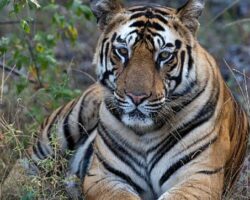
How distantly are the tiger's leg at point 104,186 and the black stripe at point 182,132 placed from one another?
0.65 feet

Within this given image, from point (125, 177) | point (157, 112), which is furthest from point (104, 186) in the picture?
point (157, 112)

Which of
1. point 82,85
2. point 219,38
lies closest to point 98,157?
point 82,85

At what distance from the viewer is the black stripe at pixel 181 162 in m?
5.41

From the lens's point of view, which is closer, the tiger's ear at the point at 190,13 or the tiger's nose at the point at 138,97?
the tiger's nose at the point at 138,97

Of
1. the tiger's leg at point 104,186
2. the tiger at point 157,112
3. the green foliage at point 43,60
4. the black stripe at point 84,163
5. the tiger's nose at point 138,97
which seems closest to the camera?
the tiger's nose at point 138,97

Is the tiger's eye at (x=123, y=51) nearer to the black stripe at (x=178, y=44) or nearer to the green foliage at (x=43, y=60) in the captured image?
the black stripe at (x=178, y=44)

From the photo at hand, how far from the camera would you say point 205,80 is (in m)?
5.55

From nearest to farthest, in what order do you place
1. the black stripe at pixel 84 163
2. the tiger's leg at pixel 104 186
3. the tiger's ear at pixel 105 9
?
the tiger's leg at pixel 104 186 < the tiger's ear at pixel 105 9 < the black stripe at pixel 84 163

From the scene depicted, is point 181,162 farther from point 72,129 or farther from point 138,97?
point 72,129

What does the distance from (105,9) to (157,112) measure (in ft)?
2.55

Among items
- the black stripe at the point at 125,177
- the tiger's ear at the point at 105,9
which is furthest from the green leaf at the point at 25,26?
the black stripe at the point at 125,177

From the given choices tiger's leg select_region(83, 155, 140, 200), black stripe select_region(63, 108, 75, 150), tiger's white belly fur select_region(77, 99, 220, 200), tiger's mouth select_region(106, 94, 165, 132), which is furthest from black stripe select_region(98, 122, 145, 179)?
black stripe select_region(63, 108, 75, 150)

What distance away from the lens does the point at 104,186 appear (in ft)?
18.1

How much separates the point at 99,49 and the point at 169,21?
1.47ft
